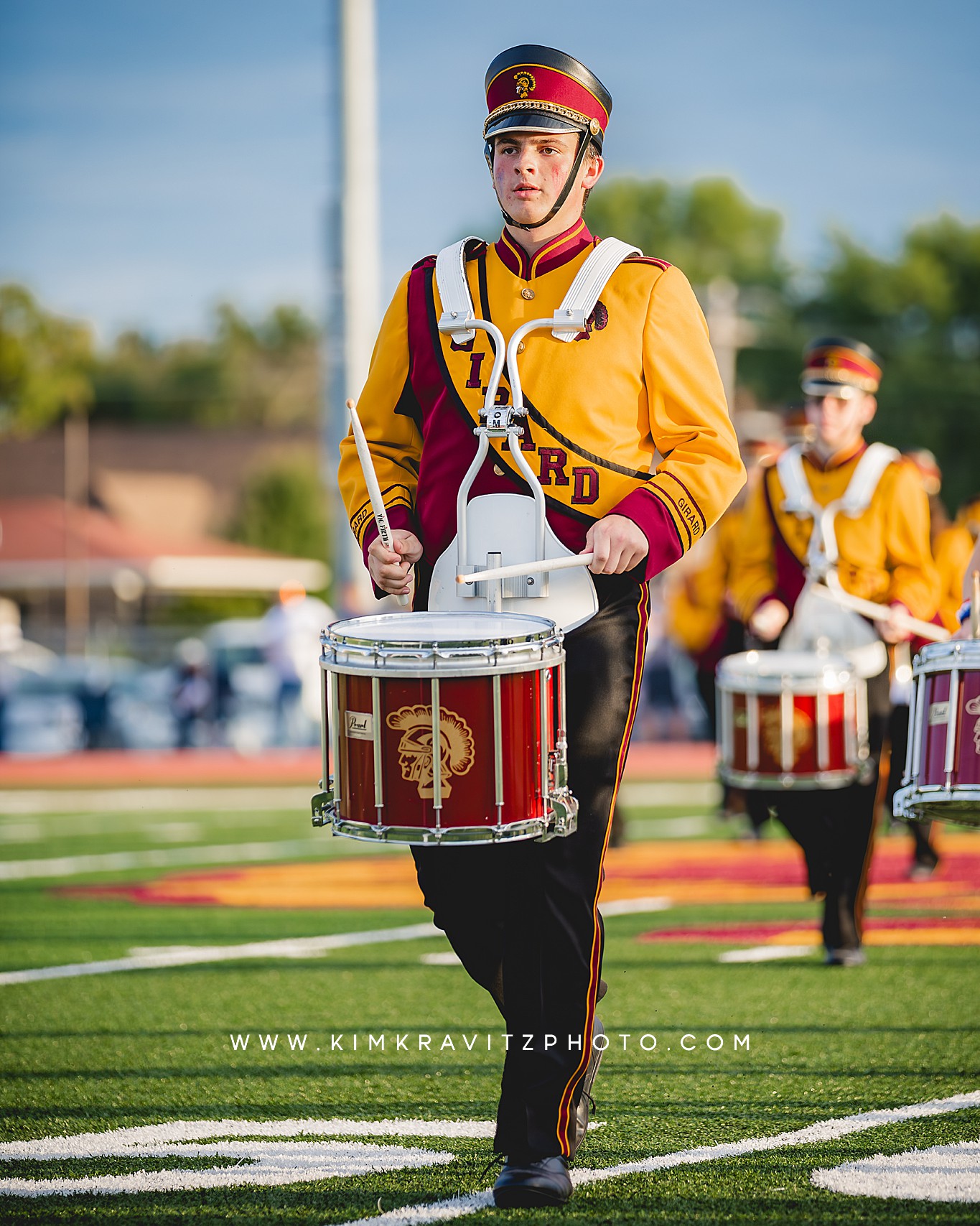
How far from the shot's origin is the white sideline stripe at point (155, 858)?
10.6 m

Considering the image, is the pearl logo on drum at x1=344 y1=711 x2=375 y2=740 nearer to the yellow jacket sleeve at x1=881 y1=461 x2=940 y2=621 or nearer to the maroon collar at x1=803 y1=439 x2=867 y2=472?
the yellow jacket sleeve at x1=881 y1=461 x2=940 y2=621

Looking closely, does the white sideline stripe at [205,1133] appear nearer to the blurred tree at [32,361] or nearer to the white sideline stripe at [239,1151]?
the white sideline stripe at [239,1151]

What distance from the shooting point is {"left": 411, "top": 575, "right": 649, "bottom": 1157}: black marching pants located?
157 inches

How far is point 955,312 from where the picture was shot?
60.4 meters

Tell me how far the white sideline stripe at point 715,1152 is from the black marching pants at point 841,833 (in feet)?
7.08

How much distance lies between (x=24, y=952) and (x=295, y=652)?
1311 centimetres

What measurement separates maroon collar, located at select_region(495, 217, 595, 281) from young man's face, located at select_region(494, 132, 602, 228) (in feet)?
0.18

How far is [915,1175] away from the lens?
3.89 m

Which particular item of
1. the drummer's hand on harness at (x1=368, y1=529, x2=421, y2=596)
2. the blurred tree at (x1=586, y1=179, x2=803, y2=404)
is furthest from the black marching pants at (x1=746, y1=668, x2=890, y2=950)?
the blurred tree at (x1=586, y1=179, x2=803, y2=404)

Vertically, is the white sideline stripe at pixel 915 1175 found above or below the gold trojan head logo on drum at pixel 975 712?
below

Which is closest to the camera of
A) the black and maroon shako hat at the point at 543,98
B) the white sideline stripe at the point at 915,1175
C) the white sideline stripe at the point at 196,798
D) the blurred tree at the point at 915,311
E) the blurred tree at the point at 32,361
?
the white sideline stripe at the point at 915,1175

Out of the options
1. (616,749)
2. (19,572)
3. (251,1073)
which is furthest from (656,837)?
(19,572)

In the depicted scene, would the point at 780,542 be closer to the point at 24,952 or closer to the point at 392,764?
the point at 24,952

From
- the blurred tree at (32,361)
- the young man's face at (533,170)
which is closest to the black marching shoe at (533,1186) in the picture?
the young man's face at (533,170)
